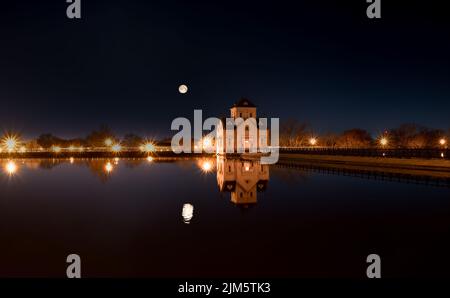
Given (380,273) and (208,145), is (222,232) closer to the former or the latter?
(380,273)

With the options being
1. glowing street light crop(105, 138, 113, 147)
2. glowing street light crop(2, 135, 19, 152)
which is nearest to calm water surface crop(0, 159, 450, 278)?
glowing street light crop(2, 135, 19, 152)

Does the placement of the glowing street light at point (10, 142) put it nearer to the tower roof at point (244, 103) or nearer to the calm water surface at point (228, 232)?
the tower roof at point (244, 103)

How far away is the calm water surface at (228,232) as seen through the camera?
29.5 ft

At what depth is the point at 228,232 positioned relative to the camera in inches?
486

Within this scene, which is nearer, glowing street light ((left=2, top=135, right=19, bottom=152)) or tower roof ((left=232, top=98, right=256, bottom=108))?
tower roof ((left=232, top=98, right=256, bottom=108))

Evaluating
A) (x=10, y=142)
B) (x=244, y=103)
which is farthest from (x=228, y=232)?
(x=10, y=142)

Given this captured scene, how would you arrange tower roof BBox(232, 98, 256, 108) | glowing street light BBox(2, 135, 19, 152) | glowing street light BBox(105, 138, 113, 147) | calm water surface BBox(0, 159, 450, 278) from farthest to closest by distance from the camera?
glowing street light BBox(105, 138, 113, 147)
glowing street light BBox(2, 135, 19, 152)
tower roof BBox(232, 98, 256, 108)
calm water surface BBox(0, 159, 450, 278)

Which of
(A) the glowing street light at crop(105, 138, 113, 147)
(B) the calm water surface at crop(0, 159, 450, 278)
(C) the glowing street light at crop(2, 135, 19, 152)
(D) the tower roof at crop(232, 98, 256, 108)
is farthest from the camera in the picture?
(A) the glowing street light at crop(105, 138, 113, 147)

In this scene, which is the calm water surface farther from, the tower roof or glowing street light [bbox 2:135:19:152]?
glowing street light [bbox 2:135:19:152]

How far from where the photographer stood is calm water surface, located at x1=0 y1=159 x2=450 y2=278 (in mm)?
9000

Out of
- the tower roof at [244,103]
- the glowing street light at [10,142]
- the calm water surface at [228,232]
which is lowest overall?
the calm water surface at [228,232]

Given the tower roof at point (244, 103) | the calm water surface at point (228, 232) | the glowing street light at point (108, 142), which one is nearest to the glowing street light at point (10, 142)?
the glowing street light at point (108, 142)

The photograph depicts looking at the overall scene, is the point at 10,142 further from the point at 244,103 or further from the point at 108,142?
the point at 244,103

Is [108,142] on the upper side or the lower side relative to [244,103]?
lower
